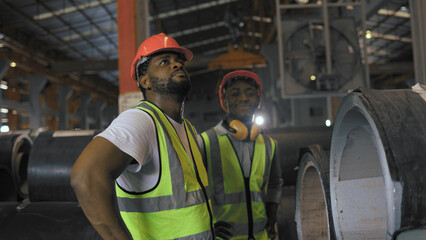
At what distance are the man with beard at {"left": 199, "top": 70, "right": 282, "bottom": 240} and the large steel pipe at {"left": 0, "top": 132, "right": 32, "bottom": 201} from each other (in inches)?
109

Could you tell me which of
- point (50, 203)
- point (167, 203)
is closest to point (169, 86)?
point (167, 203)

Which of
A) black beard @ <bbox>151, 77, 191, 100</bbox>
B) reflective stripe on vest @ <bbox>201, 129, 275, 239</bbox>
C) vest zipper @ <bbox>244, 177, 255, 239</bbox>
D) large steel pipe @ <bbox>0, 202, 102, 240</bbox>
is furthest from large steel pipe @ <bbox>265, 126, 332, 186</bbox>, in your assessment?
black beard @ <bbox>151, 77, 191, 100</bbox>

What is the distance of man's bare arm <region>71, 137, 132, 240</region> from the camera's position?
1.26 metres

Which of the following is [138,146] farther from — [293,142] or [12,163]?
[12,163]

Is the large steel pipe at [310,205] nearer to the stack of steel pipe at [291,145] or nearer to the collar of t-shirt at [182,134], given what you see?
the stack of steel pipe at [291,145]

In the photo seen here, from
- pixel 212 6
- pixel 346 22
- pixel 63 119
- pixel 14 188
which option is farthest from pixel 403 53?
pixel 14 188

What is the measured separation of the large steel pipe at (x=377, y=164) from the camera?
1287mm

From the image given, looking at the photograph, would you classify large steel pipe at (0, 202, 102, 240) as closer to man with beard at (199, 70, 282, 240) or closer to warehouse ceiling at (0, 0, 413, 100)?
man with beard at (199, 70, 282, 240)

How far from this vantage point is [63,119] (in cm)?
2005

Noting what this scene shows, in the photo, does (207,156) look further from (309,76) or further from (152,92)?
(309,76)

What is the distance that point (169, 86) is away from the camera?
1.73 meters

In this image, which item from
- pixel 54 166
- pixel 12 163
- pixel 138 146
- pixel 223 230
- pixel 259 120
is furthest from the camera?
pixel 259 120

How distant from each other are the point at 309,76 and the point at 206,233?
244 inches

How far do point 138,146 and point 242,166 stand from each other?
1278 mm
